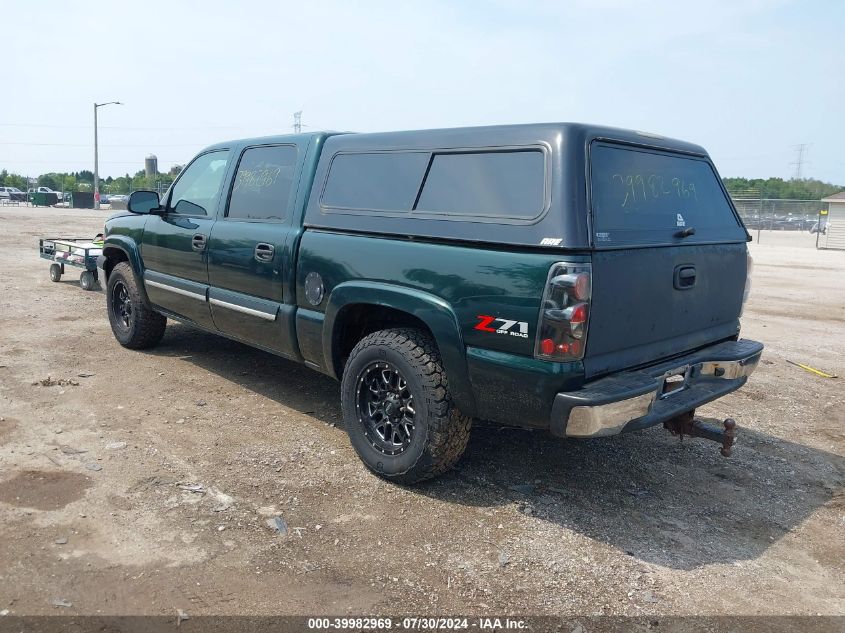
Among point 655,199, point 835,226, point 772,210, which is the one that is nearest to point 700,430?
point 655,199

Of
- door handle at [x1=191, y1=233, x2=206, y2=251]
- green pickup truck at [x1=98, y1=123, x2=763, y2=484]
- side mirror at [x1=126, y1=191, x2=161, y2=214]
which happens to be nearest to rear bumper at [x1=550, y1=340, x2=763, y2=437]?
green pickup truck at [x1=98, y1=123, x2=763, y2=484]

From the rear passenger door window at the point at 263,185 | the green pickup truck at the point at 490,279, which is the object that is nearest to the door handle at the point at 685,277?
the green pickup truck at the point at 490,279

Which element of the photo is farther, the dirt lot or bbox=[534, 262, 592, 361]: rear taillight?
bbox=[534, 262, 592, 361]: rear taillight

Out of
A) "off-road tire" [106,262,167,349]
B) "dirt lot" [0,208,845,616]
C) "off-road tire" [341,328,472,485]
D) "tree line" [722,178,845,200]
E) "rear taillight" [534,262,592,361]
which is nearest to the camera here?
"dirt lot" [0,208,845,616]

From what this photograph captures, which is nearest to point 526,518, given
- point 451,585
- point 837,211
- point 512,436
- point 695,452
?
point 451,585

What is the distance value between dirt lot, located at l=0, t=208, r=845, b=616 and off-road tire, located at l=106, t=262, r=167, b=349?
0.72 metres

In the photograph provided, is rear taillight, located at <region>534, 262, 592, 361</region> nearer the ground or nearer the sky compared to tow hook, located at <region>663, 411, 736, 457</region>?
nearer the sky

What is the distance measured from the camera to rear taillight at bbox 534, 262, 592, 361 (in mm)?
3109

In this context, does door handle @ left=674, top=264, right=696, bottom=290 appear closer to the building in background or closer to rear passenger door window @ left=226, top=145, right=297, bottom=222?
rear passenger door window @ left=226, top=145, right=297, bottom=222

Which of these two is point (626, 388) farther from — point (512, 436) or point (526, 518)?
point (512, 436)

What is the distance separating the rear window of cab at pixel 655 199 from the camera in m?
3.41

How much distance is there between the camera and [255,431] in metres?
4.73

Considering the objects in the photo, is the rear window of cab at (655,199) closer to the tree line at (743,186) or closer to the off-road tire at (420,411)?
the off-road tire at (420,411)

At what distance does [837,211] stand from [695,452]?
29.0 metres
